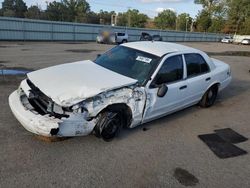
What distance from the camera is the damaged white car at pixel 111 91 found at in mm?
3791

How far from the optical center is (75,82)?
164 inches

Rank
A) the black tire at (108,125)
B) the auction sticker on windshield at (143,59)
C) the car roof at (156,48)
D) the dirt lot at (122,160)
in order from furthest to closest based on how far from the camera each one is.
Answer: the car roof at (156,48), the auction sticker on windshield at (143,59), the black tire at (108,125), the dirt lot at (122,160)

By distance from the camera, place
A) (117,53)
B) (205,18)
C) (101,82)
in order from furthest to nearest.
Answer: (205,18), (117,53), (101,82)

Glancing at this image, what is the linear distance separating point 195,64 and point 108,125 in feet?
9.07

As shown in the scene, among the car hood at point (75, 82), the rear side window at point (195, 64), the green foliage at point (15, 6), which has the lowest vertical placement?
the car hood at point (75, 82)

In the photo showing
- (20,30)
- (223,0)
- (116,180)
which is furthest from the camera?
(223,0)

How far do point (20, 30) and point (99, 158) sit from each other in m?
24.8

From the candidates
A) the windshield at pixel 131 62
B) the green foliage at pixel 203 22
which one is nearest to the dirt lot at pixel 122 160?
the windshield at pixel 131 62

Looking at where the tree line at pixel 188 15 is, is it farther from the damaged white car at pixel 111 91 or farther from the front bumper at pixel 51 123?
the front bumper at pixel 51 123

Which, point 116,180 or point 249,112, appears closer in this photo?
point 116,180

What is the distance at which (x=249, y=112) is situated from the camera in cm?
673

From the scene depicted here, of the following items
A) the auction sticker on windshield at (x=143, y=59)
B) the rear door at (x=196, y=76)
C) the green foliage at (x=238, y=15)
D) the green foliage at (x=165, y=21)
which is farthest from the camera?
the green foliage at (x=165, y=21)

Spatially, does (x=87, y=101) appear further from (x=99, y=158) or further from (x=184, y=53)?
(x=184, y=53)

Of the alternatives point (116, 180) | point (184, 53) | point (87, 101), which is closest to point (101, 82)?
point (87, 101)
